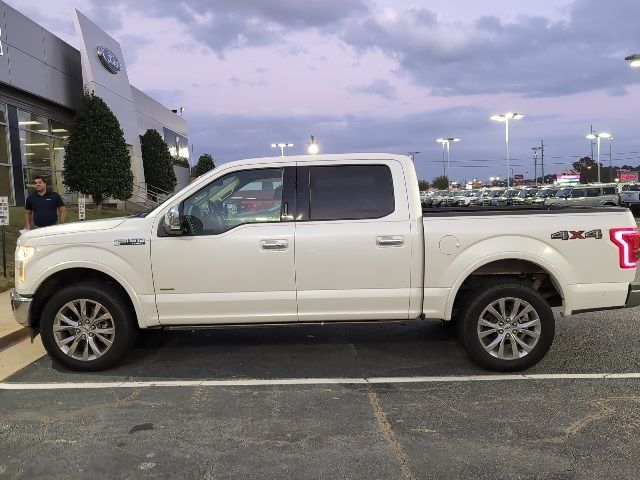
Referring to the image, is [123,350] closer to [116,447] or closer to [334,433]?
[116,447]

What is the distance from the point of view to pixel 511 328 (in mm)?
5082

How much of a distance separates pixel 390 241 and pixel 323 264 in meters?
0.62

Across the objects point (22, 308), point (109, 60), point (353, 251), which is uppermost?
point (109, 60)

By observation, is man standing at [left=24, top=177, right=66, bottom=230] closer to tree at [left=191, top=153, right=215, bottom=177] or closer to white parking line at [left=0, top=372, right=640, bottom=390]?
white parking line at [left=0, top=372, right=640, bottom=390]

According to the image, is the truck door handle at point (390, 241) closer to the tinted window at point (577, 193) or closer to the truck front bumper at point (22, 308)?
the truck front bumper at point (22, 308)

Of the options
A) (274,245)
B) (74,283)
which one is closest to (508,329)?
(274,245)

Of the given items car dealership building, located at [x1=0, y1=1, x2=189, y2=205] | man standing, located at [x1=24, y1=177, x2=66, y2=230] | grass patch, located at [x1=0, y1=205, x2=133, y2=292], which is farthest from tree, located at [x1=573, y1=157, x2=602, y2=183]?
man standing, located at [x1=24, y1=177, x2=66, y2=230]

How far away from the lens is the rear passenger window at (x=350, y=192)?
5164 millimetres

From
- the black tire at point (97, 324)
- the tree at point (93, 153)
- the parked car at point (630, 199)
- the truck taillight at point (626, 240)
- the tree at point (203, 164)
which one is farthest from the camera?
the tree at point (203, 164)

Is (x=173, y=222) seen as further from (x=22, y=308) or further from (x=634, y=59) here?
(x=634, y=59)

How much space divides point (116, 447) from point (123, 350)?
5.28 feet

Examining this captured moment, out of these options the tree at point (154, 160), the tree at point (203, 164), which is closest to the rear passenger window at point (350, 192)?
the tree at point (154, 160)

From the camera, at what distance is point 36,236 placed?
17.2 feet

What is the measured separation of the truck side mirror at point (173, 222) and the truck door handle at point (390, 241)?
1.74 m
